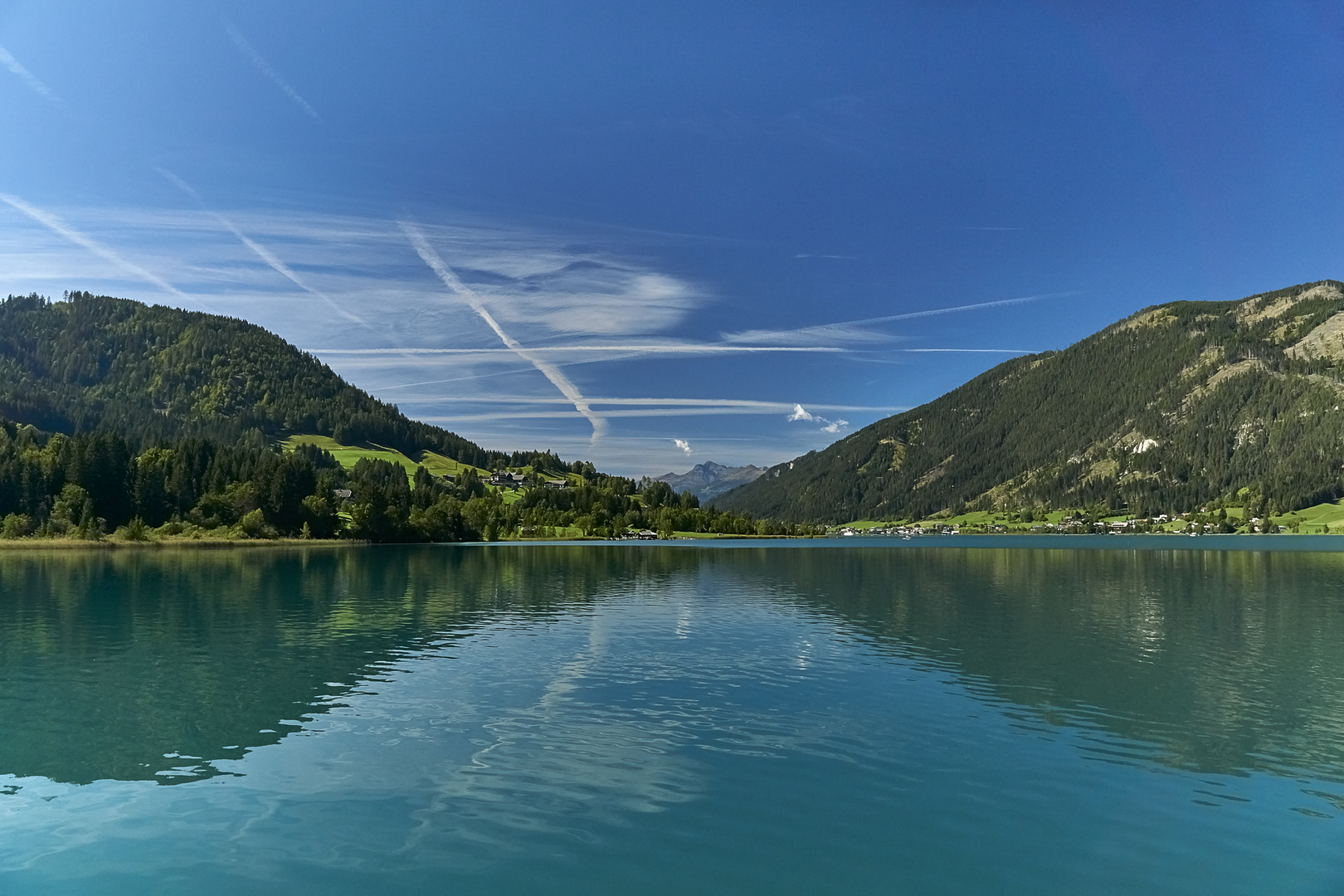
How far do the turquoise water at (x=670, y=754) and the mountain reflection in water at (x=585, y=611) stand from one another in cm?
29

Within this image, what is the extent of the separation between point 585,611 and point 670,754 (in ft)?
139

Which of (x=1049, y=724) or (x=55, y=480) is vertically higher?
(x=55, y=480)

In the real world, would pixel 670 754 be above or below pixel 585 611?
above

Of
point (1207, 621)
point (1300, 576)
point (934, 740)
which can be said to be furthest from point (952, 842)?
point (1300, 576)

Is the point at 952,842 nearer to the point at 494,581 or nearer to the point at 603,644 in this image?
the point at 603,644

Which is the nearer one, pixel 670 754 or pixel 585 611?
pixel 670 754

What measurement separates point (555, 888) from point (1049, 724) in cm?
2168

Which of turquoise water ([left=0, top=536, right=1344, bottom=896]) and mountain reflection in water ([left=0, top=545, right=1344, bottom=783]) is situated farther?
mountain reflection in water ([left=0, top=545, right=1344, bottom=783])

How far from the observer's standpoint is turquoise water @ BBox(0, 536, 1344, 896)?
17.7 meters

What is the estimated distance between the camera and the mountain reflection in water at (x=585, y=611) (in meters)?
27.9

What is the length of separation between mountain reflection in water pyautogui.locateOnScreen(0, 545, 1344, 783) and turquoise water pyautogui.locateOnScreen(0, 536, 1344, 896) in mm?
293

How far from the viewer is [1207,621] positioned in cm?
5919

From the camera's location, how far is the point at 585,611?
67438 mm

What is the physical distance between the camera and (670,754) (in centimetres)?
2589
